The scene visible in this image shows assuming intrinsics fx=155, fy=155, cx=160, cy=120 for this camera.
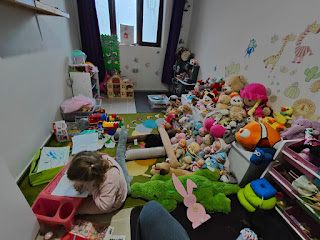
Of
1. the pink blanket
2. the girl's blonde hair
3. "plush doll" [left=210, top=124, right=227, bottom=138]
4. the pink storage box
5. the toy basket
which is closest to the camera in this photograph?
the pink storage box

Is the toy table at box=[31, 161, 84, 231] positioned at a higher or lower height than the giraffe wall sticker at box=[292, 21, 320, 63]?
lower

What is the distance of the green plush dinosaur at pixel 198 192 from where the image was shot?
1.20 m

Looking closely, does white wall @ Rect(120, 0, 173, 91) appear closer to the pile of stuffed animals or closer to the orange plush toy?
the pile of stuffed animals

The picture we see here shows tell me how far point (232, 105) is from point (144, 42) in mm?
2679

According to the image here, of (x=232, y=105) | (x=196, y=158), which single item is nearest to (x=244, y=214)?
(x=196, y=158)

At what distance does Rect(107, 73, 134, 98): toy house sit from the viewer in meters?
3.31

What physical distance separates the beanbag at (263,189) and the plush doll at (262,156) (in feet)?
0.46

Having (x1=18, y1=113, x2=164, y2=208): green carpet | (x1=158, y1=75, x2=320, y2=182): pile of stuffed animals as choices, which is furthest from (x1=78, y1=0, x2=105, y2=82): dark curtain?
(x1=158, y1=75, x2=320, y2=182): pile of stuffed animals

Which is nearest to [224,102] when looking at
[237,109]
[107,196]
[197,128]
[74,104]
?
[237,109]

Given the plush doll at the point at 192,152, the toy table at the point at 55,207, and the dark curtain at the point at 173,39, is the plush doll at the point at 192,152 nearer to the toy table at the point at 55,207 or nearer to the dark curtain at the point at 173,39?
the toy table at the point at 55,207

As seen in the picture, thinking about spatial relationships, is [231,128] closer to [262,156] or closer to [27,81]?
[262,156]

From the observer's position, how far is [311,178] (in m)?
0.94

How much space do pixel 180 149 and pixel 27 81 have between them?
1.72 meters

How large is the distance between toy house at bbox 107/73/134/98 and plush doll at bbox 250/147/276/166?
274 centimetres
